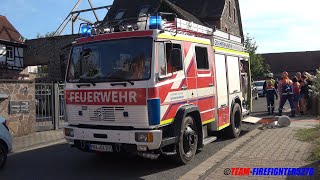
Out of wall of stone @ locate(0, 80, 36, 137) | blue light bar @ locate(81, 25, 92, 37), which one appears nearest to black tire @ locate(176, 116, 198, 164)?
blue light bar @ locate(81, 25, 92, 37)

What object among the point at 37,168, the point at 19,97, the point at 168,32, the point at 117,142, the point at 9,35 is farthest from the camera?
the point at 9,35

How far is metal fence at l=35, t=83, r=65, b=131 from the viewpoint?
13.5 metres

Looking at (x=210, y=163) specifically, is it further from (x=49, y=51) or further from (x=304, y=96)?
(x=49, y=51)

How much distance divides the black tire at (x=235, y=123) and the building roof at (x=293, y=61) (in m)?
54.8

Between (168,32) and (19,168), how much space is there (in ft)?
13.6

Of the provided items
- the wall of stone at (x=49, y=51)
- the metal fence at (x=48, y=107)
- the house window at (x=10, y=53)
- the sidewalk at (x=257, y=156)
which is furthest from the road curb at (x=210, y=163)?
the house window at (x=10, y=53)

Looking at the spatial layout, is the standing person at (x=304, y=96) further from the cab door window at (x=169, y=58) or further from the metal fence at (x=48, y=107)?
the cab door window at (x=169, y=58)

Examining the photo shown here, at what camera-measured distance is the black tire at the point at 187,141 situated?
24.0ft

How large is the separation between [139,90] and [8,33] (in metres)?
37.7

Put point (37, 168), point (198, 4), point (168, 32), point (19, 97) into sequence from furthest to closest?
point (198, 4) < point (19, 97) < point (37, 168) < point (168, 32)

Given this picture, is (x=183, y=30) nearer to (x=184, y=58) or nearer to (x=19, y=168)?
(x=184, y=58)

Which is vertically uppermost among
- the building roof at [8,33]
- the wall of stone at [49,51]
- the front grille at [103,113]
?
the building roof at [8,33]

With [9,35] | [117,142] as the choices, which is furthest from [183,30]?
[9,35]

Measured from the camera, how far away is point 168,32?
7281 mm
